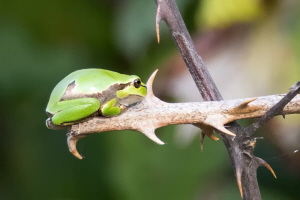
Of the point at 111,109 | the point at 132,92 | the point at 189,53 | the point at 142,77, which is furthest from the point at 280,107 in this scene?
the point at 142,77

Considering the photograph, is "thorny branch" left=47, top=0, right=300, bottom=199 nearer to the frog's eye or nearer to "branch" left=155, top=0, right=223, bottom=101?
"branch" left=155, top=0, right=223, bottom=101

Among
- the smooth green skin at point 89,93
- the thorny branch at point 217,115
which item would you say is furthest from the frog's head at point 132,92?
the thorny branch at point 217,115

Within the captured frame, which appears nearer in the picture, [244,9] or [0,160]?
[244,9]

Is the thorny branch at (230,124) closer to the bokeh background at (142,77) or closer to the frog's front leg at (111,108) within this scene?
the frog's front leg at (111,108)

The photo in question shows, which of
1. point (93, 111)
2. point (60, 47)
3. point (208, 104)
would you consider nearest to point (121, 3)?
point (60, 47)

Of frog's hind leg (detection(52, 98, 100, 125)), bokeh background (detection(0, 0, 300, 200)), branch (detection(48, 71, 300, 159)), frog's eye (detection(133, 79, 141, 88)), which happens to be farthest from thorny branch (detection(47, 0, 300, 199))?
bokeh background (detection(0, 0, 300, 200))

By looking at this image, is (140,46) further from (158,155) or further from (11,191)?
(11,191)
